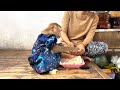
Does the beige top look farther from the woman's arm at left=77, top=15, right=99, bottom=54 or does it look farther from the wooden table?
the wooden table

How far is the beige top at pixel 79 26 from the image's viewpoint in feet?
9.16

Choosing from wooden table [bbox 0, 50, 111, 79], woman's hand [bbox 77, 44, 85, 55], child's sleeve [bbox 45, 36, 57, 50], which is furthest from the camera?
woman's hand [bbox 77, 44, 85, 55]

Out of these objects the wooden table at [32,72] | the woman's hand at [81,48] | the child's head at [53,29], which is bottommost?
the wooden table at [32,72]

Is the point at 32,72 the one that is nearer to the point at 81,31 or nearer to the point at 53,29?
the point at 53,29

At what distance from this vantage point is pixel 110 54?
3475 millimetres

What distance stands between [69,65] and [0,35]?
5.72 ft

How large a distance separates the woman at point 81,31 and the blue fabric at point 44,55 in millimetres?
510

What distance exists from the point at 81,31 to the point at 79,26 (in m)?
0.08

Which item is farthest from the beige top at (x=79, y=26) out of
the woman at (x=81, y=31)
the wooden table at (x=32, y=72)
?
the wooden table at (x=32, y=72)

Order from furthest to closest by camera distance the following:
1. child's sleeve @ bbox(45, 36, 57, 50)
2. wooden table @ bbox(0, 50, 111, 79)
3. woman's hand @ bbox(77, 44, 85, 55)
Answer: woman's hand @ bbox(77, 44, 85, 55), child's sleeve @ bbox(45, 36, 57, 50), wooden table @ bbox(0, 50, 111, 79)

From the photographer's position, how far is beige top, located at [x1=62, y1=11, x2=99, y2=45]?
2.79 m

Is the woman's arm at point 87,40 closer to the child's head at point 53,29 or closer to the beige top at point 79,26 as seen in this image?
the beige top at point 79,26

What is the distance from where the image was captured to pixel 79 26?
2.81m

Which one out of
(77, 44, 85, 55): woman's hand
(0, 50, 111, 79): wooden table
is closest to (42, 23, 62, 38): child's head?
(0, 50, 111, 79): wooden table
